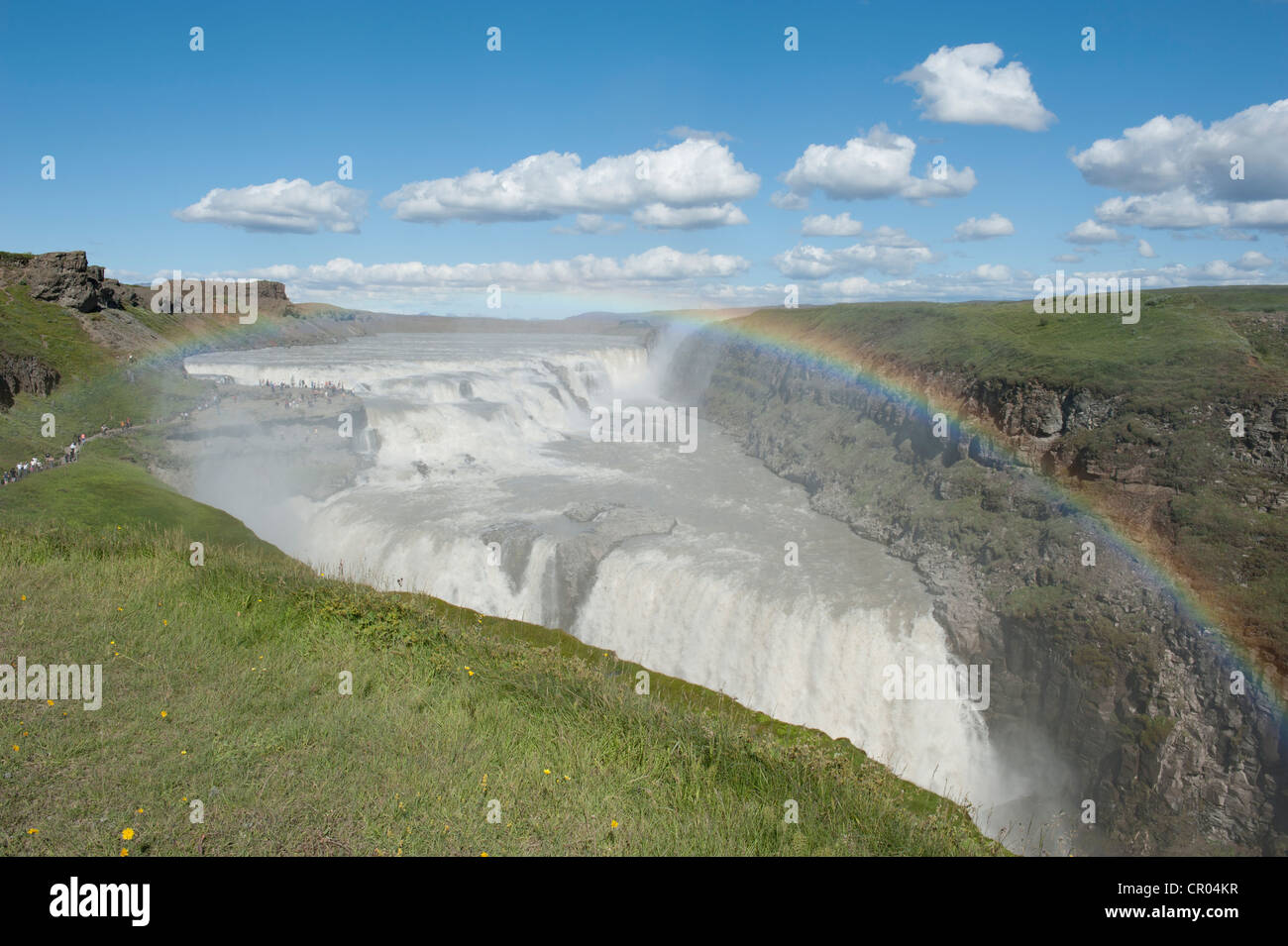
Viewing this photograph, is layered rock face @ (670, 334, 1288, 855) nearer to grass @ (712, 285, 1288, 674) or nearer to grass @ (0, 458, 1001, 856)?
grass @ (712, 285, 1288, 674)

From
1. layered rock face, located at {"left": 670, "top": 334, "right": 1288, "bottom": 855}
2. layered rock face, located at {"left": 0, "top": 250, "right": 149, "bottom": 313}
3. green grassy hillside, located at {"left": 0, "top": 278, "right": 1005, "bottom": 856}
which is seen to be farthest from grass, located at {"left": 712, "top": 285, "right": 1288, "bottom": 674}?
layered rock face, located at {"left": 0, "top": 250, "right": 149, "bottom": 313}

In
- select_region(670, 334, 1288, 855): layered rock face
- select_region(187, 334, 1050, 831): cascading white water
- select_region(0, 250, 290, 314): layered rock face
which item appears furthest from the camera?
select_region(0, 250, 290, 314): layered rock face

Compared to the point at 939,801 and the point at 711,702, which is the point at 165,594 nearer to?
the point at 711,702

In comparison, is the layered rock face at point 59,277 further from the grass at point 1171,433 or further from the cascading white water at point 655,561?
the grass at point 1171,433

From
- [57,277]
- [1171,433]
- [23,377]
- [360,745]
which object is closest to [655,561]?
[1171,433]

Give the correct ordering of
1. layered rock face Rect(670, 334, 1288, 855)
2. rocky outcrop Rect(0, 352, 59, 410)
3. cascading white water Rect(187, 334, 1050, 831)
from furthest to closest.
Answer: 1. rocky outcrop Rect(0, 352, 59, 410)
2. cascading white water Rect(187, 334, 1050, 831)
3. layered rock face Rect(670, 334, 1288, 855)

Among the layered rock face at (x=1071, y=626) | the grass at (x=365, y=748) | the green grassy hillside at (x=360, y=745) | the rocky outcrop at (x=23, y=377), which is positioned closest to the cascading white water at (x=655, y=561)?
the layered rock face at (x=1071, y=626)

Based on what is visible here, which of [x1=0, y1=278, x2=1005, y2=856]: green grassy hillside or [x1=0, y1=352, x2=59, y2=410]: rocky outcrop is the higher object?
[x1=0, y1=352, x2=59, y2=410]: rocky outcrop
